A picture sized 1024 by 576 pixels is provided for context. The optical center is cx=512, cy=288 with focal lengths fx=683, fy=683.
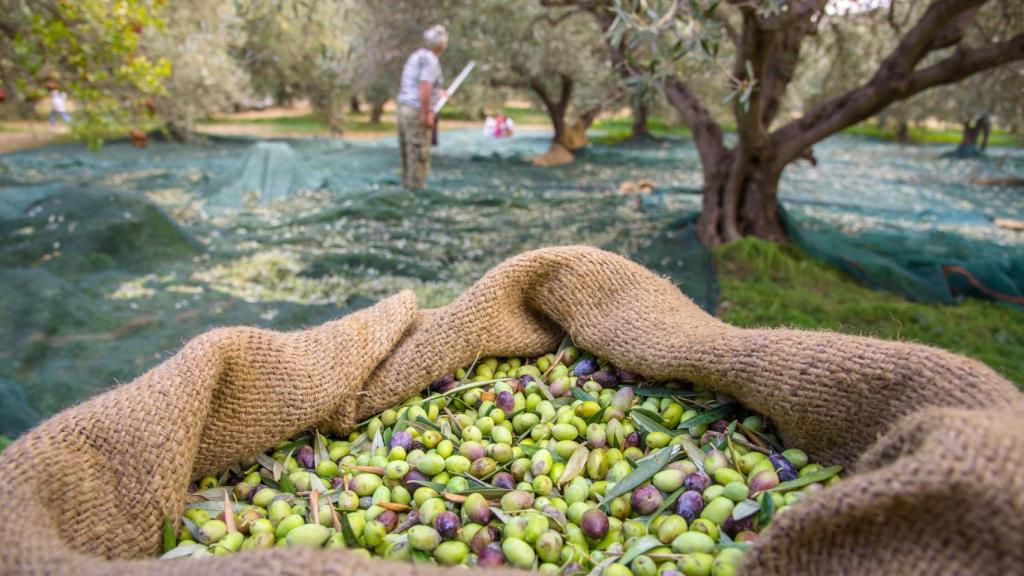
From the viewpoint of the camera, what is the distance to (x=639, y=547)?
136cm

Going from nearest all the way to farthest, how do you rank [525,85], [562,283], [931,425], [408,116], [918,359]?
[931,425] → [918,359] → [562,283] → [408,116] → [525,85]

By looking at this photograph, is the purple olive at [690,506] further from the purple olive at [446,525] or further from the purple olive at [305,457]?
the purple olive at [305,457]

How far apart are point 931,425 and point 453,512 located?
962mm

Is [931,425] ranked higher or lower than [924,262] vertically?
higher

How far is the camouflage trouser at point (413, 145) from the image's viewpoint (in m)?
9.05

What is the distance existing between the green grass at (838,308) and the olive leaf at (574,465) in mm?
3248

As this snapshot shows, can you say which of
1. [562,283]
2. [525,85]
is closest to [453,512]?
[562,283]

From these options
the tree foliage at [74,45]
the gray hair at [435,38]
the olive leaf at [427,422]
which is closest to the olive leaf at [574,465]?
the olive leaf at [427,422]

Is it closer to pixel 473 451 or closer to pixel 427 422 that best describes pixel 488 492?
pixel 473 451

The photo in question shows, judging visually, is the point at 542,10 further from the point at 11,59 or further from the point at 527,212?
the point at 11,59

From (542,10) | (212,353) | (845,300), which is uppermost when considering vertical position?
(542,10)

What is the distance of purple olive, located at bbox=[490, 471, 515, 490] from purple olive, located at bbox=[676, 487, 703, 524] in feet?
1.29

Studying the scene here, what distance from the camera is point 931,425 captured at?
1.13m

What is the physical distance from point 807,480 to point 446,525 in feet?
2.57
